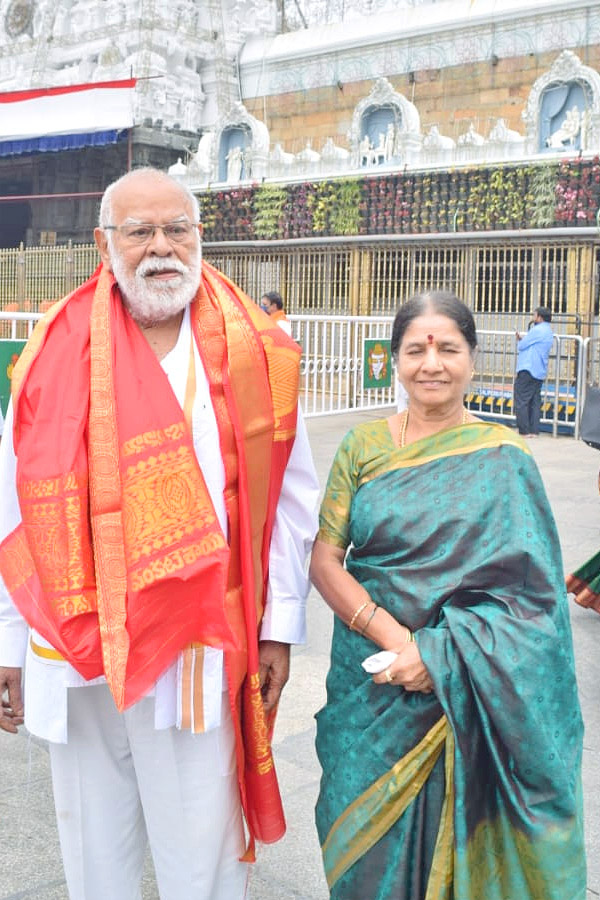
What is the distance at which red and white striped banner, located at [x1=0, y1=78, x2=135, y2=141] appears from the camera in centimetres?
1388

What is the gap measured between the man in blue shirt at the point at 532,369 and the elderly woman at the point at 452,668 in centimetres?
811

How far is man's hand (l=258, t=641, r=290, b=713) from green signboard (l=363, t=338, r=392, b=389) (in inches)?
352

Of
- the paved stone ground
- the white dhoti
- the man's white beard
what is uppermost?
the man's white beard

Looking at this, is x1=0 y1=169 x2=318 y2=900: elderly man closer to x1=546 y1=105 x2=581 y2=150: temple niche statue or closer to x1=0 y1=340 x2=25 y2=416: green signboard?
x1=0 y1=340 x2=25 y2=416: green signboard

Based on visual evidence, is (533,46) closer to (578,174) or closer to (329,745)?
(578,174)

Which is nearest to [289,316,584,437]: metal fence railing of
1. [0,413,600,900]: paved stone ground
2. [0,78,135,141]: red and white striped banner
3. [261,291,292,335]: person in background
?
[261,291,292,335]: person in background

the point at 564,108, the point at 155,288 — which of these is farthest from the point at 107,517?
the point at 564,108

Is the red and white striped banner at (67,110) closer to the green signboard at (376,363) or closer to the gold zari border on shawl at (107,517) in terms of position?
the green signboard at (376,363)

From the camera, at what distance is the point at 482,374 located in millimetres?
11617

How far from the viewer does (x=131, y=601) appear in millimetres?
1874

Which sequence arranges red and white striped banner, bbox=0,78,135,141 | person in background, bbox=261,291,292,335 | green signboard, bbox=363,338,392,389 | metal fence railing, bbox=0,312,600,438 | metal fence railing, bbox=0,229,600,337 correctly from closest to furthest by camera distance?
person in background, bbox=261,291,292,335 → metal fence railing, bbox=0,312,600,438 → green signboard, bbox=363,338,392,389 → metal fence railing, bbox=0,229,600,337 → red and white striped banner, bbox=0,78,135,141

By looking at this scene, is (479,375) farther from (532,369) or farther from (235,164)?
(235,164)

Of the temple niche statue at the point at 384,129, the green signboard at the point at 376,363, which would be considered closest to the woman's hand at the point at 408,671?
the green signboard at the point at 376,363

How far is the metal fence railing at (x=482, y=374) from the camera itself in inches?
416
